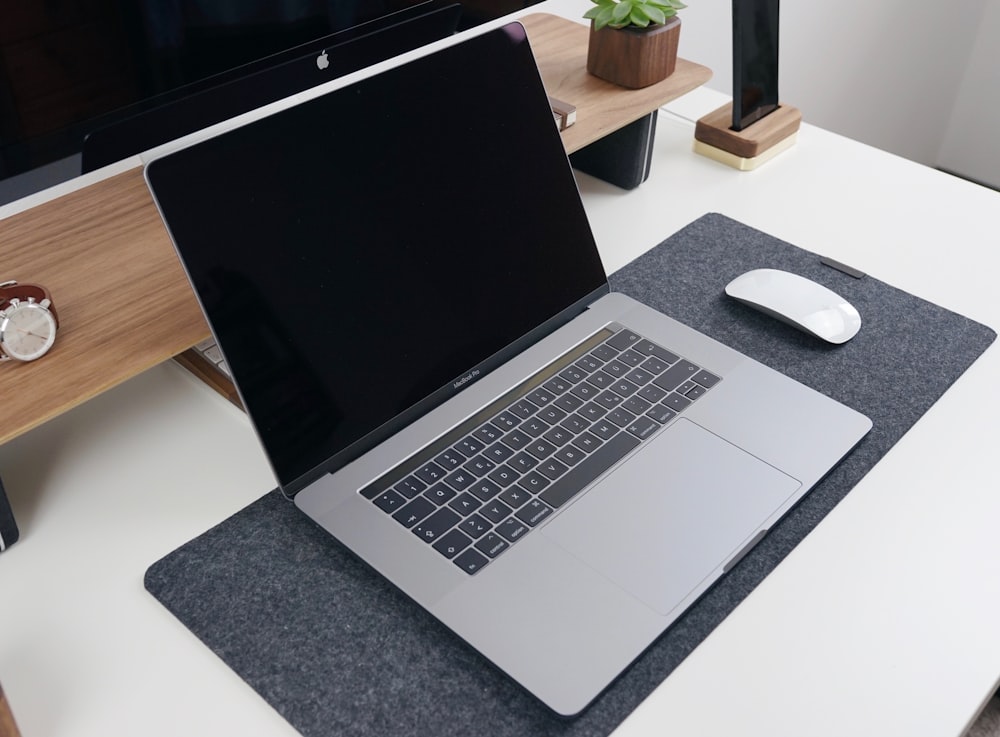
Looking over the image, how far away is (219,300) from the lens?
58 cm

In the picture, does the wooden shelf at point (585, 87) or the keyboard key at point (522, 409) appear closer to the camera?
the keyboard key at point (522, 409)

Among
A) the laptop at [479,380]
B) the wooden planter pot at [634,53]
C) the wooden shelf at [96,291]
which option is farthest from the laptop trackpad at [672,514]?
the wooden planter pot at [634,53]

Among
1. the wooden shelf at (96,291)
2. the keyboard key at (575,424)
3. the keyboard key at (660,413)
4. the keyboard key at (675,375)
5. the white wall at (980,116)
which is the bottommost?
the white wall at (980,116)

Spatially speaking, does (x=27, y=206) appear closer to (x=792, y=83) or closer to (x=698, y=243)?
(x=698, y=243)

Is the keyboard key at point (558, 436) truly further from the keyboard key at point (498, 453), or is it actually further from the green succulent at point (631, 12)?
the green succulent at point (631, 12)

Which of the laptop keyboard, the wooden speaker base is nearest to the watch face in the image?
the laptop keyboard

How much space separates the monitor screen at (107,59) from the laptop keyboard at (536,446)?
1.00 ft

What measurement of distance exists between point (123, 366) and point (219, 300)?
3.9 inches

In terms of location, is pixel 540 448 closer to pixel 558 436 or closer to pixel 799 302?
pixel 558 436

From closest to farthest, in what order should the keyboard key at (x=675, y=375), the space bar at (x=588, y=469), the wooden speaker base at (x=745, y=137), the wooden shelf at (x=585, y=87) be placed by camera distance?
the space bar at (x=588, y=469) < the keyboard key at (x=675, y=375) < the wooden shelf at (x=585, y=87) < the wooden speaker base at (x=745, y=137)

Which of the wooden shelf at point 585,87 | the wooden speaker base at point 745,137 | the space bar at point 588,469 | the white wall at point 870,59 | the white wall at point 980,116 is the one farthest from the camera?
the white wall at point 980,116

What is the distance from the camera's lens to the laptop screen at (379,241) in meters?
0.59

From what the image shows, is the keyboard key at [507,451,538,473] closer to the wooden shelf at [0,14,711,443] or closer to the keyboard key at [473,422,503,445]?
the keyboard key at [473,422,503,445]

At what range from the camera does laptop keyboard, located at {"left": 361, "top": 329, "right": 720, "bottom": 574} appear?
0.61m
